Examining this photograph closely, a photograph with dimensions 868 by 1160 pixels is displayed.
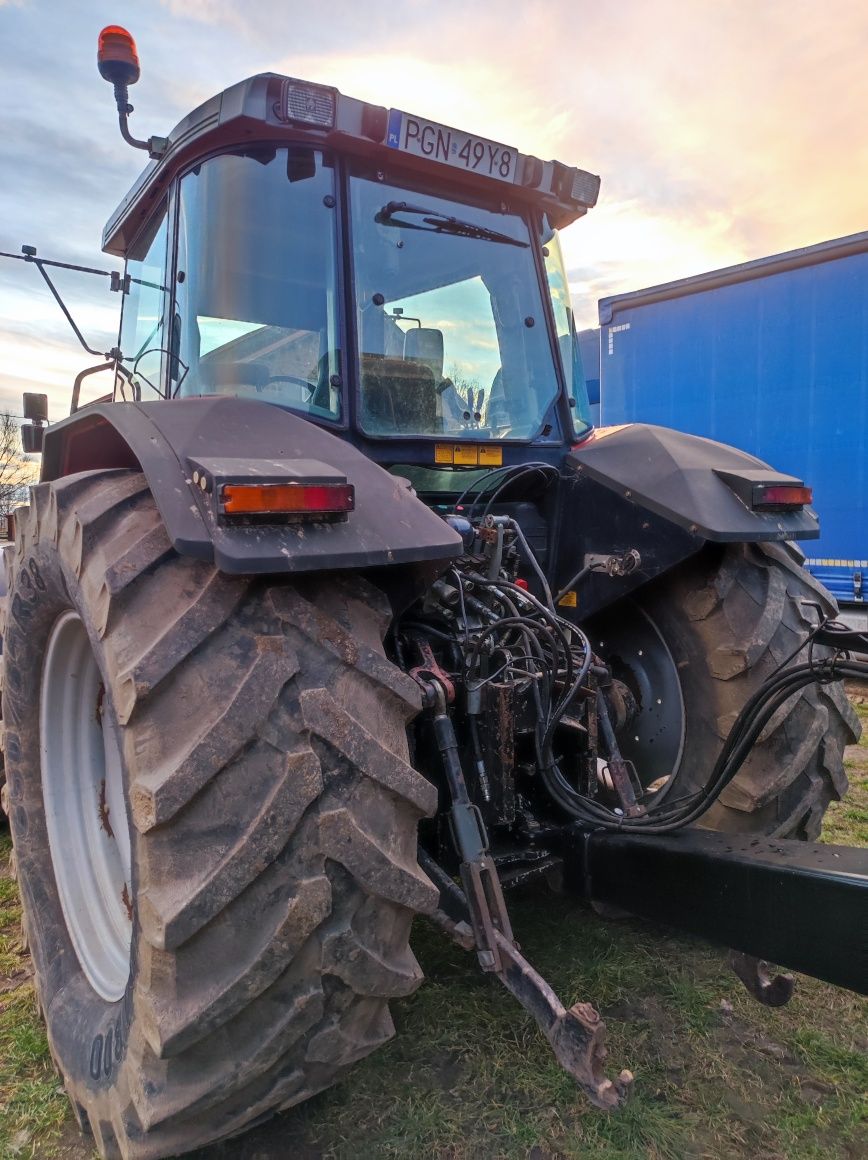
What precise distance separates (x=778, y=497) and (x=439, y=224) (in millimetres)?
1342

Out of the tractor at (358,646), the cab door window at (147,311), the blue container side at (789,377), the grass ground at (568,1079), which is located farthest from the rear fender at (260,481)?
the blue container side at (789,377)

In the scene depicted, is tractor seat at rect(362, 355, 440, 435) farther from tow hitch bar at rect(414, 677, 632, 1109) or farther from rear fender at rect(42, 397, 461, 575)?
tow hitch bar at rect(414, 677, 632, 1109)

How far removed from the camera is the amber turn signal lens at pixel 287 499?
1542 mm

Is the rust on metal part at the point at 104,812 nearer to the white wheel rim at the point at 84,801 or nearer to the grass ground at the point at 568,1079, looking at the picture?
the white wheel rim at the point at 84,801

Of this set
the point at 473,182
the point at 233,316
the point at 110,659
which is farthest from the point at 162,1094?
the point at 473,182

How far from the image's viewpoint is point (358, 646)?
1625 millimetres

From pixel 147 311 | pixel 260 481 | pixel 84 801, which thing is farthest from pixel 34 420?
pixel 260 481

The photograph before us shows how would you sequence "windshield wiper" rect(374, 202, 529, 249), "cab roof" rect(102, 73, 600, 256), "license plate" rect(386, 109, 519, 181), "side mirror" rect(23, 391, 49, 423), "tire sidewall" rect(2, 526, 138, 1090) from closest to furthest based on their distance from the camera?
"tire sidewall" rect(2, 526, 138, 1090), "cab roof" rect(102, 73, 600, 256), "license plate" rect(386, 109, 519, 181), "windshield wiper" rect(374, 202, 529, 249), "side mirror" rect(23, 391, 49, 423)

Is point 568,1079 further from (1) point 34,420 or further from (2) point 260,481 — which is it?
(1) point 34,420

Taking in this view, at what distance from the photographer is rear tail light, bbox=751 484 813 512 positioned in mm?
2453

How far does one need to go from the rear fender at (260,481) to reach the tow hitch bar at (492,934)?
1.30 ft

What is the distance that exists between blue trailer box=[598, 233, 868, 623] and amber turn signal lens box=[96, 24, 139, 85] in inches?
242

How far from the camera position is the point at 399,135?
2504 mm

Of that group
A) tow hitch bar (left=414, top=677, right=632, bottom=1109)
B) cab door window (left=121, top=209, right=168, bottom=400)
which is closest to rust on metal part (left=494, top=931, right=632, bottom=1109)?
tow hitch bar (left=414, top=677, right=632, bottom=1109)
